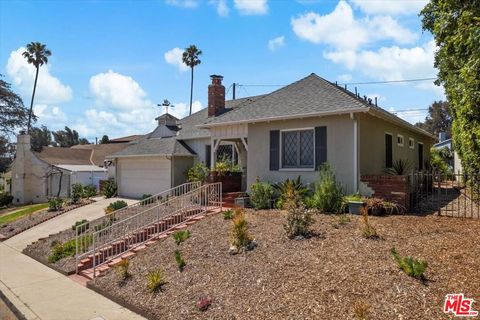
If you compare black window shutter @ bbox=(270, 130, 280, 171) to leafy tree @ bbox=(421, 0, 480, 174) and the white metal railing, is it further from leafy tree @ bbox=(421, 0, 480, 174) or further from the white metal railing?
leafy tree @ bbox=(421, 0, 480, 174)

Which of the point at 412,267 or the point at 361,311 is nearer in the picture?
the point at 361,311

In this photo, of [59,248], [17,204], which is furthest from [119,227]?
[17,204]

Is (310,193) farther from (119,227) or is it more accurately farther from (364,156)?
(119,227)

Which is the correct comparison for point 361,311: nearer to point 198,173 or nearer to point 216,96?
point 198,173

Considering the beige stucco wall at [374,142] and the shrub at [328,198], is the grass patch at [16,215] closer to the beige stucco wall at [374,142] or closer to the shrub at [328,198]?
the shrub at [328,198]

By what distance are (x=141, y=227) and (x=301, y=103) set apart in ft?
21.8

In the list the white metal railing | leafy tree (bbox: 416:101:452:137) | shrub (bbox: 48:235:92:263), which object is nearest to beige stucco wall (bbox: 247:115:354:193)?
the white metal railing

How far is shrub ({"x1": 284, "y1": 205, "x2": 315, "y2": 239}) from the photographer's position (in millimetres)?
7887

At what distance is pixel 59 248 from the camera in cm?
1115

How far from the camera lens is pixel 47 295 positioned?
26.3 ft

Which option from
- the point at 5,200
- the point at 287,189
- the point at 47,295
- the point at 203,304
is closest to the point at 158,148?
the point at 287,189

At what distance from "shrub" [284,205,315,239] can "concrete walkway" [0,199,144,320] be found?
339 centimetres

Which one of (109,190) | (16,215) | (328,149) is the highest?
(328,149)

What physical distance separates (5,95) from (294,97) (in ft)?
118
